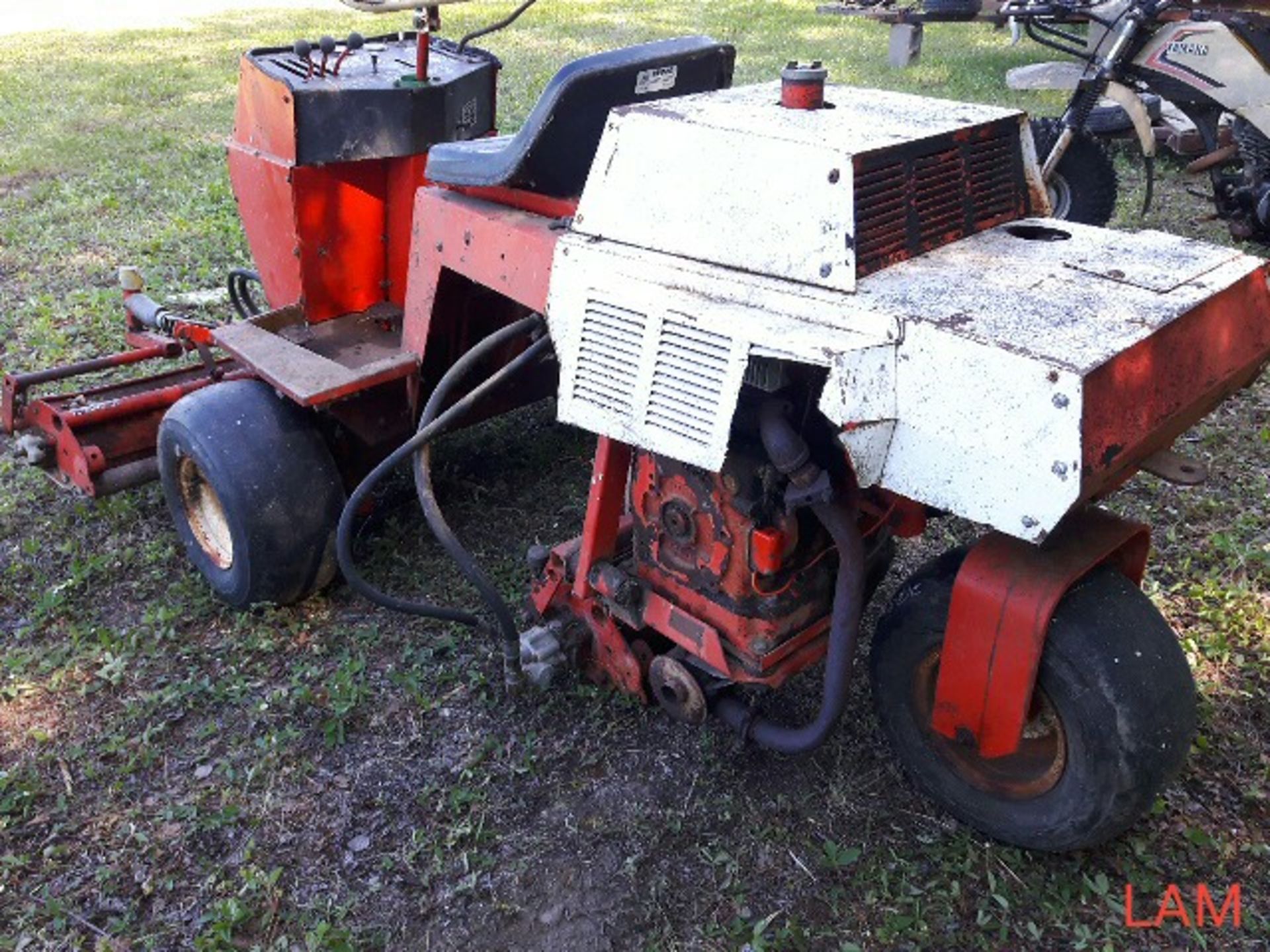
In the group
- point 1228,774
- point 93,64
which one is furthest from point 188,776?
point 93,64

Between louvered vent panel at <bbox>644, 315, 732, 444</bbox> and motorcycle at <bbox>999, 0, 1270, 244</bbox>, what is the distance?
12.3 ft

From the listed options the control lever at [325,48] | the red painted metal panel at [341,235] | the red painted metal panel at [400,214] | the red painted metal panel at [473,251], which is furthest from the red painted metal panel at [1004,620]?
the control lever at [325,48]

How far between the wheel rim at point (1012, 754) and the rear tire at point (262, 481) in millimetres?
1661

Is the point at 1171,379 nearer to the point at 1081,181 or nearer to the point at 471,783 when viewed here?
the point at 471,783

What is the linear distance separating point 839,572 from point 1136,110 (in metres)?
4.04

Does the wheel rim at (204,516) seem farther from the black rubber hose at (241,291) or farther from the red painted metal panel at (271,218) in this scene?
the black rubber hose at (241,291)

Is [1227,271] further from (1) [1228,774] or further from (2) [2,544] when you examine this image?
(2) [2,544]

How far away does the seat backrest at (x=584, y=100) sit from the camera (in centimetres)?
275

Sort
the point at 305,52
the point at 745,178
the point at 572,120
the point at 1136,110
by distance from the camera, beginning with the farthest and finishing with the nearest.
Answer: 1. the point at 1136,110
2. the point at 305,52
3. the point at 572,120
4. the point at 745,178

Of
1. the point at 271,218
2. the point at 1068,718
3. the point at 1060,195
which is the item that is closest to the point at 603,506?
the point at 1068,718

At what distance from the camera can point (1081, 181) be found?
5.63 metres

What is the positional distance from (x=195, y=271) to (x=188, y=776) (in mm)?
3709

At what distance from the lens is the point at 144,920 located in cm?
246

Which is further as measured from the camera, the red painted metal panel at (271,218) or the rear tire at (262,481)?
the red painted metal panel at (271,218)
